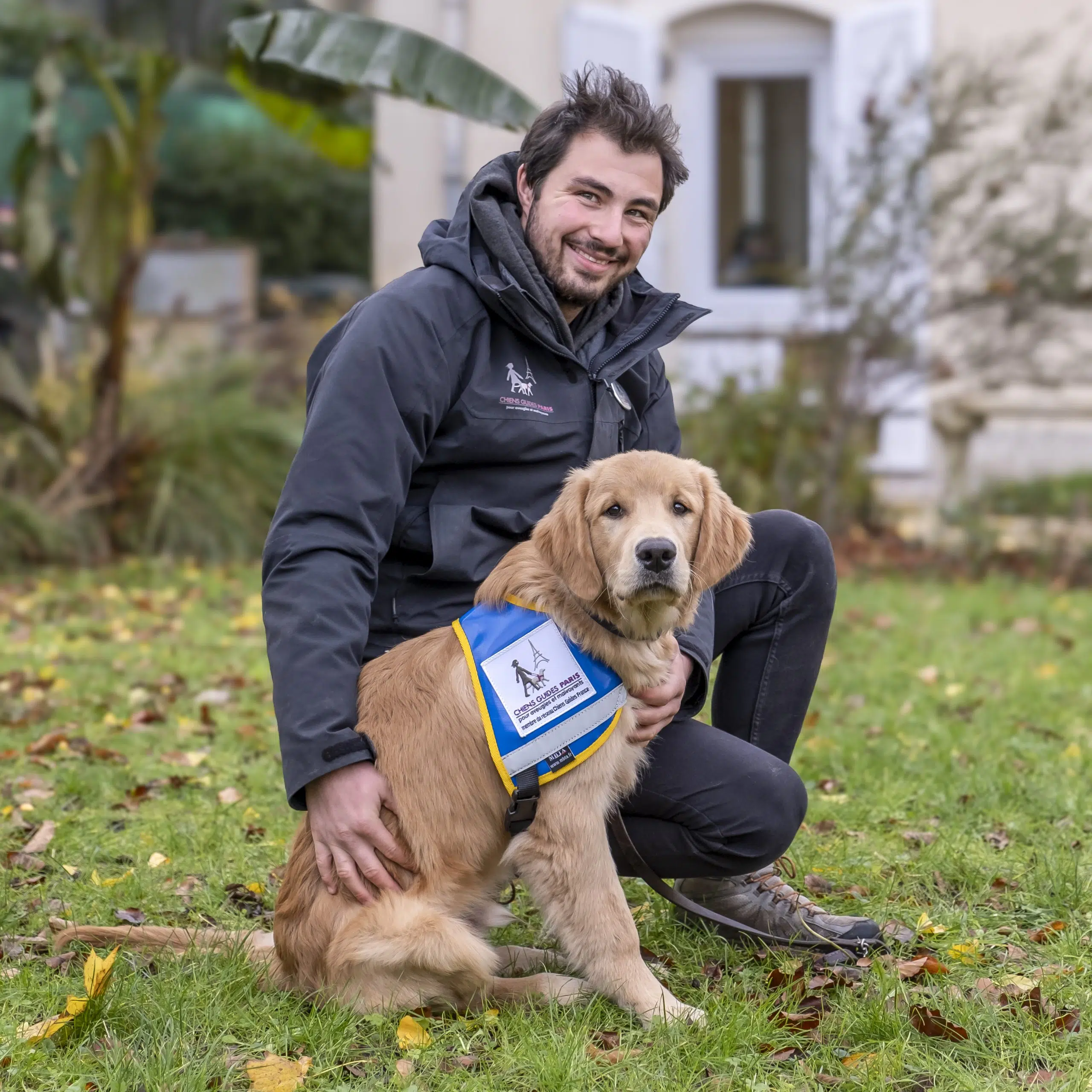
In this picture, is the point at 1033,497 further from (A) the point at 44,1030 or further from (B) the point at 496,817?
(A) the point at 44,1030

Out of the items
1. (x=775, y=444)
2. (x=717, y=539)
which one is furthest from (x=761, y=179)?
(x=717, y=539)

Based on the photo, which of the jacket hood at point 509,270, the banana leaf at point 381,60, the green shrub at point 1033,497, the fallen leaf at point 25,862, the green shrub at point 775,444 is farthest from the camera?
→ the green shrub at point 1033,497

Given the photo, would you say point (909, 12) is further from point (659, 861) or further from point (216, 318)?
point (659, 861)

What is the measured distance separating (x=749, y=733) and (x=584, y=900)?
860 mm

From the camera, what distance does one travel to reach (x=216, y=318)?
466 inches

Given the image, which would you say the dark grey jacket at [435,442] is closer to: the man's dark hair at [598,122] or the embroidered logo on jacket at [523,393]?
the embroidered logo on jacket at [523,393]

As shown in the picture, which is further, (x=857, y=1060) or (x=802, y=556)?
(x=802, y=556)

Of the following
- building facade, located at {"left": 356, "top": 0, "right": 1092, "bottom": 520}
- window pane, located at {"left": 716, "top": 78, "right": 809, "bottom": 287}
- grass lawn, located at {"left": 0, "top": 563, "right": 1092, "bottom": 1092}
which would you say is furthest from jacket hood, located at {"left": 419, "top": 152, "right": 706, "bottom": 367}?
window pane, located at {"left": 716, "top": 78, "right": 809, "bottom": 287}

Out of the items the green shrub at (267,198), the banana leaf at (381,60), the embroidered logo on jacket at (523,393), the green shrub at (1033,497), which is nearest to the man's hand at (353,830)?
the embroidered logo on jacket at (523,393)

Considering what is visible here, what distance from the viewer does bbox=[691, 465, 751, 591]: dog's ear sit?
10.3 feet

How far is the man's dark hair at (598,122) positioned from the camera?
325 cm

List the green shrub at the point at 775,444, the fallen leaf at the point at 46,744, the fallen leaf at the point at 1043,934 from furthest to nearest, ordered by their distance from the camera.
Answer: the green shrub at the point at 775,444, the fallen leaf at the point at 46,744, the fallen leaf at the point at 1043,934

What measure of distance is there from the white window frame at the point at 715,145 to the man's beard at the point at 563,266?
26.5 ft

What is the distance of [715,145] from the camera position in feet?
39.5
